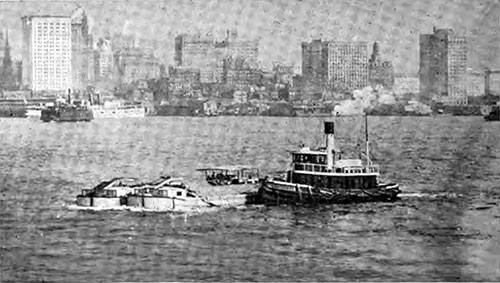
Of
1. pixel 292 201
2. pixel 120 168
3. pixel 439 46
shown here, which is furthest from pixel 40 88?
pixel 439 46

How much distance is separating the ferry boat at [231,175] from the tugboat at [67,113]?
0.56 metres

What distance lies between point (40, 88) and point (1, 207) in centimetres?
54

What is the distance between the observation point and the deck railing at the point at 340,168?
4352 mm

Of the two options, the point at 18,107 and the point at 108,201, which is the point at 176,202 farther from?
the point at 18,107

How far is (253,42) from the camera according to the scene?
4398 millimetres

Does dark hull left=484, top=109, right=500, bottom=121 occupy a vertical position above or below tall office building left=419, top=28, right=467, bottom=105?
below

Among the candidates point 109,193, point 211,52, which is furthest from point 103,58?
point 109,193

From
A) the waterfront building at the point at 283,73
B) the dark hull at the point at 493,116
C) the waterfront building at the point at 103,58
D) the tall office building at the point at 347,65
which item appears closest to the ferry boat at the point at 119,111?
the waterfront building at the point at 103,58

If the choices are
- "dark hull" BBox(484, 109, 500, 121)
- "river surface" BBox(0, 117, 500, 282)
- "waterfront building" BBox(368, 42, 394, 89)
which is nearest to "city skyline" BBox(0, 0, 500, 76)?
"waterfront building" BBox(368, 42, 394, 89)

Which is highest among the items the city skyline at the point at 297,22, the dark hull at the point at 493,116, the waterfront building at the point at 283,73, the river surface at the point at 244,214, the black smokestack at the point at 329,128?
the city skyline at the point at 297,22

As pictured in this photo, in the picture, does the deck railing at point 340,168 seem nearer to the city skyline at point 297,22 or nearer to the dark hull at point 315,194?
the dark hull at point 315,194

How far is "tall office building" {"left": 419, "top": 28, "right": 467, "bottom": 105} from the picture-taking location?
14.3 ft

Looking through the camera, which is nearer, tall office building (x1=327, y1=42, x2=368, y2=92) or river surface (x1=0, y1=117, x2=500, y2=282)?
river surface (x1=0, y1=117, x2=500, y2=282)

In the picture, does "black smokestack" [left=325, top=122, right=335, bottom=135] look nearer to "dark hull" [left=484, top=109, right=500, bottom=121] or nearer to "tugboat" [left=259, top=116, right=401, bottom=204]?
"tugboat" [left=259, top=116, right=401, bottom=204]
